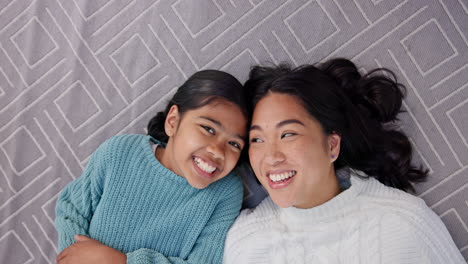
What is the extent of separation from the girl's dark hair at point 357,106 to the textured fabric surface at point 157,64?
6 centimetres

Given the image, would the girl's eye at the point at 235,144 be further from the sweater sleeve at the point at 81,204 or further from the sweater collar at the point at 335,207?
the sweater sleeve at the point at 81,204

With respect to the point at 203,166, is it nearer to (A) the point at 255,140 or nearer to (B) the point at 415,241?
(A) the point at 255,140

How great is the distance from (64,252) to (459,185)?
1233 mm

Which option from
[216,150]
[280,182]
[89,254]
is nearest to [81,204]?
[89,254]

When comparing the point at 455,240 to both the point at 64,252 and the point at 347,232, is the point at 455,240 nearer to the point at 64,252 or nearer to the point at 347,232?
the point at 347,232

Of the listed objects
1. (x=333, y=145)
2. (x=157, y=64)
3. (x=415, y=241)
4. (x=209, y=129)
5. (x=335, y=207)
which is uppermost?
(x=157, y=64)

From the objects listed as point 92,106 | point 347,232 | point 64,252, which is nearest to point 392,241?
point 347,232

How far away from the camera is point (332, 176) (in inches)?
49.3

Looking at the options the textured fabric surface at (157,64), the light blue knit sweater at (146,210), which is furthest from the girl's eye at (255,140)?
the textured fabric surface at (157,64)

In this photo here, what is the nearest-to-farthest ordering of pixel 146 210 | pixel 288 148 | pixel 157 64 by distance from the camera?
pixel 288 148
pixel 146 210
pixel 157 64

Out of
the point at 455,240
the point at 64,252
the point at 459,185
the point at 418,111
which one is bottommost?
the point at 455,240

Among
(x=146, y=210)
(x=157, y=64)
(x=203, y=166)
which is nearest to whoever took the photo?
(x=203, y=166)

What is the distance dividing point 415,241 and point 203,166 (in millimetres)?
594

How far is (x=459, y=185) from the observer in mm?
1359
